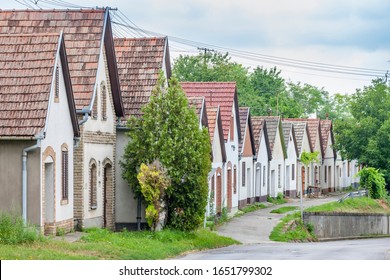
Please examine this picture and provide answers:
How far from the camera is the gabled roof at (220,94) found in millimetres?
51031

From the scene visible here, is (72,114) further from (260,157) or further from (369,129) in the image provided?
(369,129)

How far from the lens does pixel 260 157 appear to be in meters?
62.4

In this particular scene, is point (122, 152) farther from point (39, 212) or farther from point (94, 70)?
point (39, 212)

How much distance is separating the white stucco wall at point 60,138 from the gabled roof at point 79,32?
150cm

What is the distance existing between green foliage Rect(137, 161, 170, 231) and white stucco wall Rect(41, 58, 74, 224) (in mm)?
2665

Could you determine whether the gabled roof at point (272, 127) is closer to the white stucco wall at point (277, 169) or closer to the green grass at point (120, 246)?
the white stucco wall at point (277, 169)

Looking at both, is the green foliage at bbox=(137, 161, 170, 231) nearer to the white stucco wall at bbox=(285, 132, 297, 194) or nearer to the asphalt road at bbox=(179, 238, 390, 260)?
the asphalt road at bbox=(179, 238, 390, 260)

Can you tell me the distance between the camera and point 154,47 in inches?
1570

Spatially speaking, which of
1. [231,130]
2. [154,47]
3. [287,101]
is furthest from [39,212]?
[287,101]

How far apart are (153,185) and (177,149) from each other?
58.4 inches

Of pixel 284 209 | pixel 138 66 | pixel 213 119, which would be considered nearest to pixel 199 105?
pixel 213 119

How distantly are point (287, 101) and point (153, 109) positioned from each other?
73.9 meters

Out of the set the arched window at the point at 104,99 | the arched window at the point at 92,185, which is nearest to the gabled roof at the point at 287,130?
the arched window at the point at 104,99

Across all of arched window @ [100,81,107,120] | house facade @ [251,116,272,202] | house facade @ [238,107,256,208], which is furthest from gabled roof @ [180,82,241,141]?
arched window @ [100,81,107,120]
